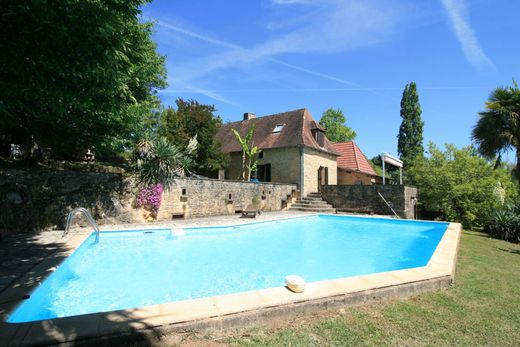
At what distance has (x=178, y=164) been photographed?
12984mm

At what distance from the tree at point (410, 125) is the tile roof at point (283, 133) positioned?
20.1 metres

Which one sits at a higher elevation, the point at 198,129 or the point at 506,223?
the point at 198,129

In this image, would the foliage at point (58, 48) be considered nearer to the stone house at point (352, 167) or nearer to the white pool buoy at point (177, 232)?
the white pool buoy at point (177, 232)

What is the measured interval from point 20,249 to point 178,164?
6942mm

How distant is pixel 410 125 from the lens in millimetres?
39188

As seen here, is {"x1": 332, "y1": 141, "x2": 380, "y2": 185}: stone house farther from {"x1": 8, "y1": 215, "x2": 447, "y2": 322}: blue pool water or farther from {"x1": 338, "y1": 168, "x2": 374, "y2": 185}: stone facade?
{"x1": 8, "y1": 215, "x2": 447, "y2": 322}: blue pool water

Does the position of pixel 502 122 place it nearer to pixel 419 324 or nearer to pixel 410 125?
pixel 419 324

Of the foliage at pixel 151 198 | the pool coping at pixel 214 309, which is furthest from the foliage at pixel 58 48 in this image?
the foliage at pixel 151 198

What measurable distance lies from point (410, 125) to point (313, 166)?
81.0ft

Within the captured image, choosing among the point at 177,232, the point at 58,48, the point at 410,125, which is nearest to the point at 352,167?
the point at 410,125

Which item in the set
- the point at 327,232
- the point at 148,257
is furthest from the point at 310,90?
the point at 148,257

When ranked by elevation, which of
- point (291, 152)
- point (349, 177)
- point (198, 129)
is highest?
point (198, 129)

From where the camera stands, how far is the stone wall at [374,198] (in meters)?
17.7

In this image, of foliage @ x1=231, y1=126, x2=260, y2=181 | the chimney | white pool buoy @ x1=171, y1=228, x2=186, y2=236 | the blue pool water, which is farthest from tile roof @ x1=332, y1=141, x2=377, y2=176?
white pool buoy @ x1=171, y1=228, x2=186, y2=236
